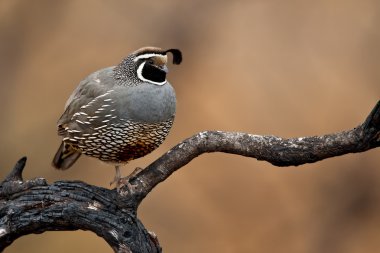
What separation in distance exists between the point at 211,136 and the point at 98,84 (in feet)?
2.21

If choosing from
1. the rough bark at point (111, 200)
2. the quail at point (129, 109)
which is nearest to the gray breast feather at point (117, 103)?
the quail at point (129, 109)

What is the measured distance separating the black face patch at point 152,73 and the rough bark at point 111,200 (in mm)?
352

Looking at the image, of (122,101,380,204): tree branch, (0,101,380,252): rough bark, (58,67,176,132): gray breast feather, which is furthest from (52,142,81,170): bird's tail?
(122,101,380,204): tree branch

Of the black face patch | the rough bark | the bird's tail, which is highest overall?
the black face patch

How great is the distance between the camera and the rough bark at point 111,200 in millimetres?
2855

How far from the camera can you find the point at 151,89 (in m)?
3.04

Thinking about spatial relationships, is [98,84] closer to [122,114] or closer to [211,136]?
[122,114]

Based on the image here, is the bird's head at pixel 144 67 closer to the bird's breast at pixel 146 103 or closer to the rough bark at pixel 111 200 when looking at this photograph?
the bird's breast at pixel 146 103

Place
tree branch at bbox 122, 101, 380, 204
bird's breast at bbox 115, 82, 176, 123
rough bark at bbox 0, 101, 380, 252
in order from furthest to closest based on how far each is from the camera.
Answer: bird's breast at bbox 115, 82, 176, 123 < rough bark at bbox 0, 101, 380, 252 < tree branch at bbox 122, 101, 380, 204

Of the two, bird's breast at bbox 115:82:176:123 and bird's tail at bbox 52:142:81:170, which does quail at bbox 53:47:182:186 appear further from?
bird's tail at bbox 52:142:81:170

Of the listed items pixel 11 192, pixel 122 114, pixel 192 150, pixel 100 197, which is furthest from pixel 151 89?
pixel 11 192

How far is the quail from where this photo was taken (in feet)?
9.89

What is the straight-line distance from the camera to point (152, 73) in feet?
10.1

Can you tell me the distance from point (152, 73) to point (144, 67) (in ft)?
0.15
